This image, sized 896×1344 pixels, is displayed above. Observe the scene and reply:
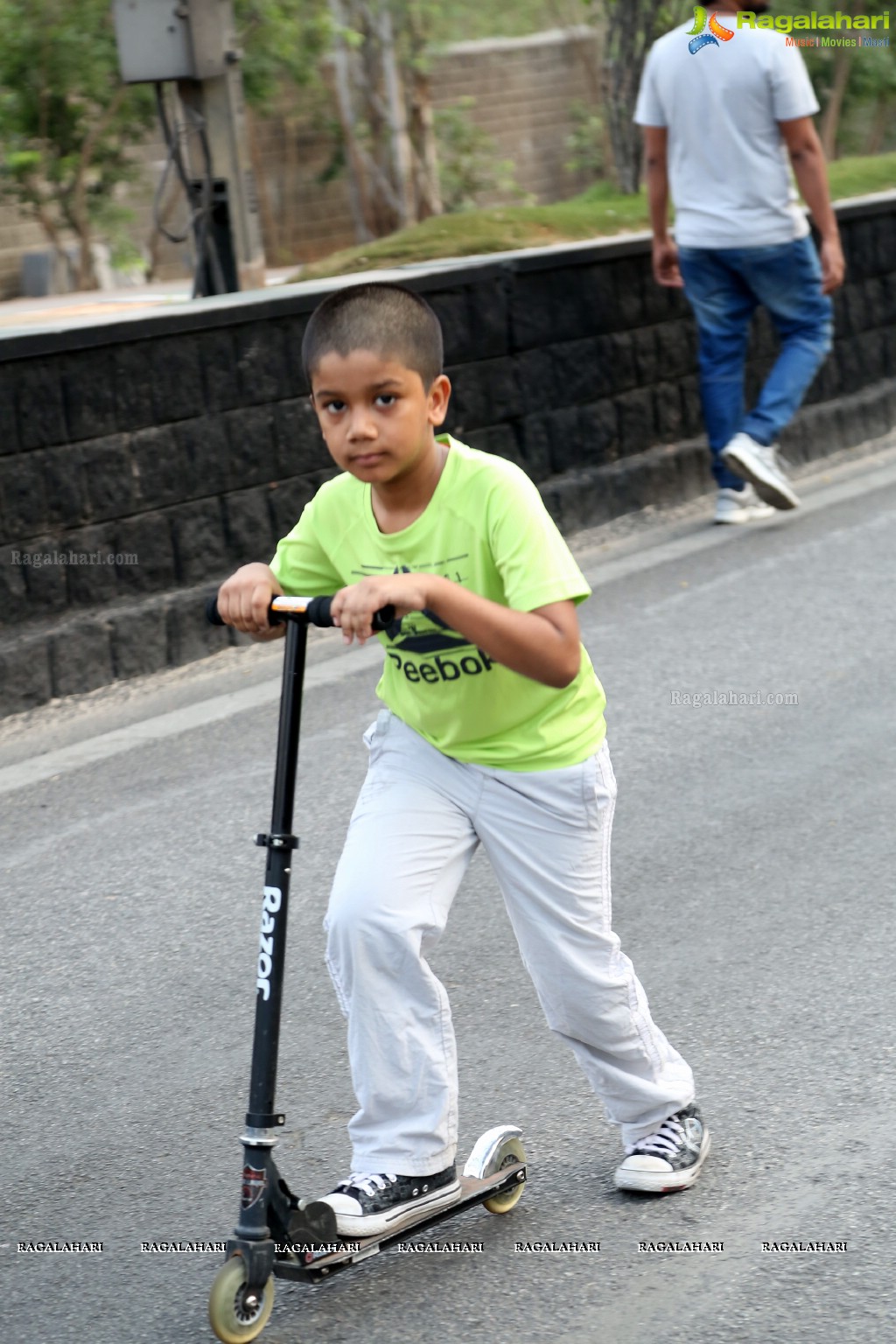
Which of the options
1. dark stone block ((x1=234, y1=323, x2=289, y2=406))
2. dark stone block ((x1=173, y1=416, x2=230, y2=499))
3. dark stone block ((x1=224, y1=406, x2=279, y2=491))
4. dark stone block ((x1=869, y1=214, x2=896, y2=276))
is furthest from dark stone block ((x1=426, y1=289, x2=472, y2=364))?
dark stone block ((x1=869, y1=214, x2=896, y2=276))

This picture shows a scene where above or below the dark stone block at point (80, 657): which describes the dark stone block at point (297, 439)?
above

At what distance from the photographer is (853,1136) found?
3.44 meters

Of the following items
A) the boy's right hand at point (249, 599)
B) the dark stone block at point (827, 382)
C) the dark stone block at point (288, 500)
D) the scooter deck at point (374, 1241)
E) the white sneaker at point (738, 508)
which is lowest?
the white sneaker at point (738, 508)

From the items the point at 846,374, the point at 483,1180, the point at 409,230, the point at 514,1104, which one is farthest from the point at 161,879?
the point at 846,374

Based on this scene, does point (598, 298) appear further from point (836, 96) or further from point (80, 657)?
point (836, 96)

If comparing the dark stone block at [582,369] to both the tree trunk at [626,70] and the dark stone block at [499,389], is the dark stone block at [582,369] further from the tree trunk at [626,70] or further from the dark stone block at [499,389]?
the tree trunk at [626,70]

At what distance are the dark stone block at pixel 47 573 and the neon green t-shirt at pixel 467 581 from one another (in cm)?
359

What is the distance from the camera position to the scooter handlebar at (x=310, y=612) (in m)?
2.71

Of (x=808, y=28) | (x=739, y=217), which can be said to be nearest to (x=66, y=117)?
(x=808, y=28)

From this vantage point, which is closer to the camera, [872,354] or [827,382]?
[827,382]

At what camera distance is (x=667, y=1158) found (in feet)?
10.8

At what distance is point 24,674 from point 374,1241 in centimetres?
393

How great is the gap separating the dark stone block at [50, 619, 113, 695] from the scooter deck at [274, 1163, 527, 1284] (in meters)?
3.79

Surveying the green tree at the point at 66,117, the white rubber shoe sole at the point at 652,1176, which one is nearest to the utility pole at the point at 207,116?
the white rubber shoe sole at the point at 652,1176
